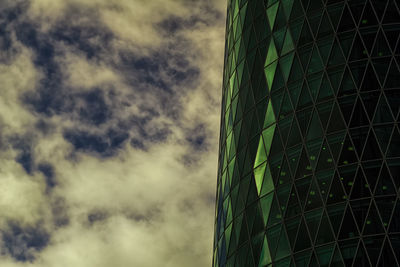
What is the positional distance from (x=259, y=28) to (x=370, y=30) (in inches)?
472

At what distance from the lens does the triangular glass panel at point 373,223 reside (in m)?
43.8

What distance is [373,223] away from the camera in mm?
44188

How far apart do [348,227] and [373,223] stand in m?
1.66

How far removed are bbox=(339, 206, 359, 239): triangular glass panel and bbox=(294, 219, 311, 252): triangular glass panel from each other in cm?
273

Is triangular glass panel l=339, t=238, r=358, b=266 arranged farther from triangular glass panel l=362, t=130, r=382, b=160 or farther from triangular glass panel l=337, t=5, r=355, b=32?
triangular glass panel l=337, t=5, r=355, b=32

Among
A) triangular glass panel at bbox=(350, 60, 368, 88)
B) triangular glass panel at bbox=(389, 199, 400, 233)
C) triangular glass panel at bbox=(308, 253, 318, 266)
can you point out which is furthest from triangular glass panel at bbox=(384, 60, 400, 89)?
triangular glass panel at bbox=(308, 253, 318, 266)

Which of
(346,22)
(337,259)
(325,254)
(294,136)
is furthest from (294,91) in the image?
(337,259)

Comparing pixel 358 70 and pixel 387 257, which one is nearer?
pixel 387 257

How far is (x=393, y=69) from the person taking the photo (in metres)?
48.9

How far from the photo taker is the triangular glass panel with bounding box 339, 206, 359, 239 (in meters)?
44.6

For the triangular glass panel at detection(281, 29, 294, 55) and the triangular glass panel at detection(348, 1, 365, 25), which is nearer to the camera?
the triangular glass panel at detection(348, 1, 365, 25)

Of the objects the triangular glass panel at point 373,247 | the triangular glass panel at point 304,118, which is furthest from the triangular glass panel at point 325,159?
the triangular glass panel at point 373,247

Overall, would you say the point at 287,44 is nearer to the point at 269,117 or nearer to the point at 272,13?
the point at 272,13

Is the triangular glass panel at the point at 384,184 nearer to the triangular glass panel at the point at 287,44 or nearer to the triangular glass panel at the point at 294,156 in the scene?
the triangular glass panel at the point at 294,156
